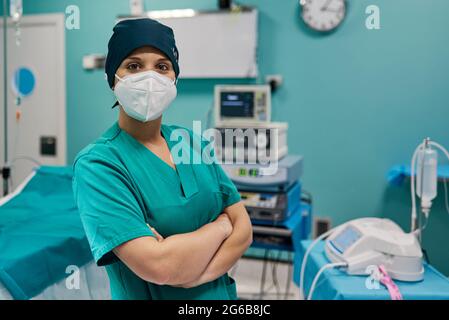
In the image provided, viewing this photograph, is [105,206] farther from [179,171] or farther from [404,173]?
[404,173]

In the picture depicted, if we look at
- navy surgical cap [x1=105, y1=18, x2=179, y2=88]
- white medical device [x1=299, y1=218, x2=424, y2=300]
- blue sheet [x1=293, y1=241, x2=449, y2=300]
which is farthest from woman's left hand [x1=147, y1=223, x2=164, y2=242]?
white medical device [x1=299, y1=218, x2=424, y2=300]

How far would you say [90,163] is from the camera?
26.4 inches

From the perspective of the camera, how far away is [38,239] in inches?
59.6

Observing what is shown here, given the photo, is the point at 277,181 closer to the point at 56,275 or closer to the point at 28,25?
the point at 56,275

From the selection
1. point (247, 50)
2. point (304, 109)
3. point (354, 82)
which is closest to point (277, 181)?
point (354, 82)

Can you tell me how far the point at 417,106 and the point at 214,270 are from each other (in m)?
0.61

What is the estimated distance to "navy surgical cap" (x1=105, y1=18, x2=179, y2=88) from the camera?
0.66m

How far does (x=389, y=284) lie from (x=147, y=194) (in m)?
0.71

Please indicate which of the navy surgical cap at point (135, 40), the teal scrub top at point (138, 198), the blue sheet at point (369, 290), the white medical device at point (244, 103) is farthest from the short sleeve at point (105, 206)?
the white medical device at point (244, 103)

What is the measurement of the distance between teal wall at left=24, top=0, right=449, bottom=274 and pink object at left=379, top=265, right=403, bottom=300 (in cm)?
12

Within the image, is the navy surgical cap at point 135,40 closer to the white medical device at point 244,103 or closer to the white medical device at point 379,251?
the white medical device at point 379,251

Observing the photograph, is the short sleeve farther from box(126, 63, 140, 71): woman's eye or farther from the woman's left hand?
box(126, 63, 140, 71): woman's eye

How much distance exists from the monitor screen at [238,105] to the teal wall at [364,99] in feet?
0.97

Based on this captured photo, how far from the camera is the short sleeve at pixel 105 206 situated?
2.16ft
